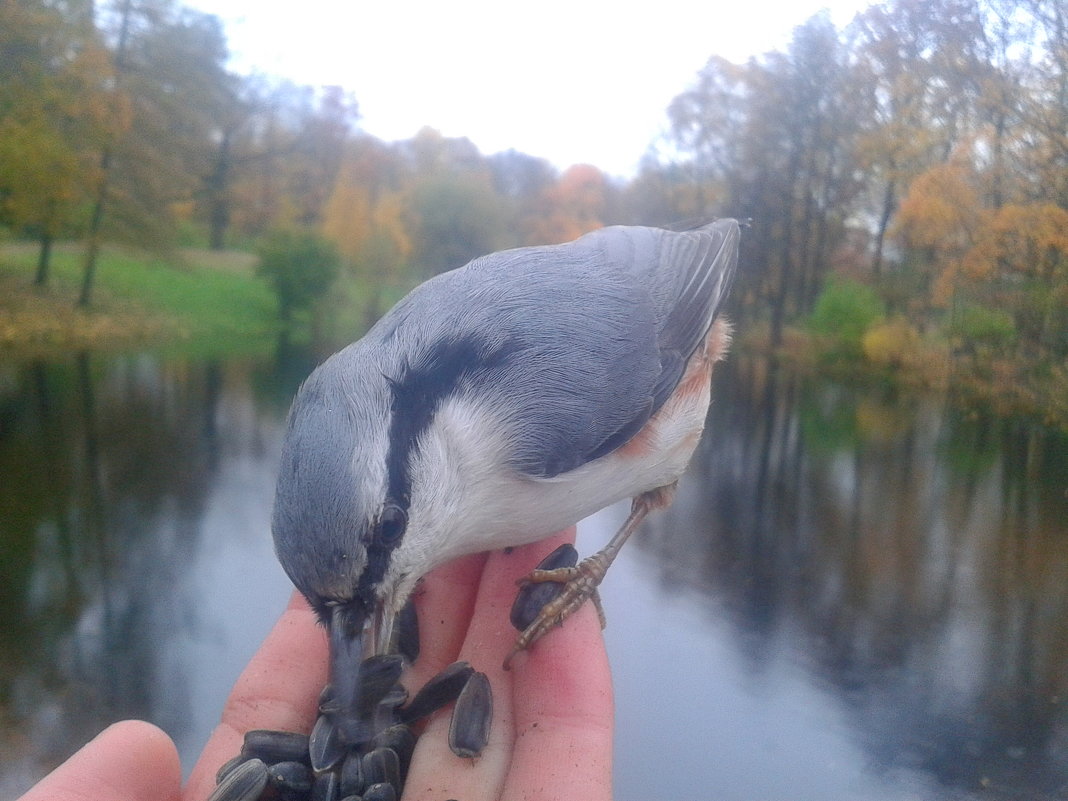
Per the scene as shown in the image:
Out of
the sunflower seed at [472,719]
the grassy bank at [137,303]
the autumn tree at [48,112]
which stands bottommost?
the sunflower seed at [472,719]

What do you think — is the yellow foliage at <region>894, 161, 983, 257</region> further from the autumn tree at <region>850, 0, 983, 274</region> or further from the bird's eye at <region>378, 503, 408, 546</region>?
the bird's eye at <region>378, 503, 408, 546</region>

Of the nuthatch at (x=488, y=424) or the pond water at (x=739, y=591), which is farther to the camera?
the pond water at (x=739, y=591)

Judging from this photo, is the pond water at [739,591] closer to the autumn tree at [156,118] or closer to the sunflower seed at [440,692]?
the sunflower seed at [440,692]

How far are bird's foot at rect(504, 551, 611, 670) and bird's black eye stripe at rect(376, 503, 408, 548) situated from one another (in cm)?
70

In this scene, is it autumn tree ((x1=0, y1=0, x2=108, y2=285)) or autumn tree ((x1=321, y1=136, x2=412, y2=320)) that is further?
autumn tree ((x1=321, y1=136, x2=412, y2=320))

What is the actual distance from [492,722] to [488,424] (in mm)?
778

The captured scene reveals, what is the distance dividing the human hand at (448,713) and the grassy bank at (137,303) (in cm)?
272

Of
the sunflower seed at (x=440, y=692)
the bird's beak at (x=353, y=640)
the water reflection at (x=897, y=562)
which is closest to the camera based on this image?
the bird's beak at (x=353, y=640)

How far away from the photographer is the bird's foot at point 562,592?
2.04 m

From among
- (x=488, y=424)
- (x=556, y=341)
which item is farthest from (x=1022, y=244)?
(x=488, y=424)

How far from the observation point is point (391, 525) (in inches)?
58.0

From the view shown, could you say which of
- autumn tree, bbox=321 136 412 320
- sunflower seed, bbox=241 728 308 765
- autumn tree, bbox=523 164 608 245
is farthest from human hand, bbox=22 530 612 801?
autumn tree, bbox=321 136 412 320

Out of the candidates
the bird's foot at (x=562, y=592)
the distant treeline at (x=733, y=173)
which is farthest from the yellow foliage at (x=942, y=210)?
the bird's foot at (x=562, y=592)

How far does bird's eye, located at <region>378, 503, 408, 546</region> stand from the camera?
1455mm
